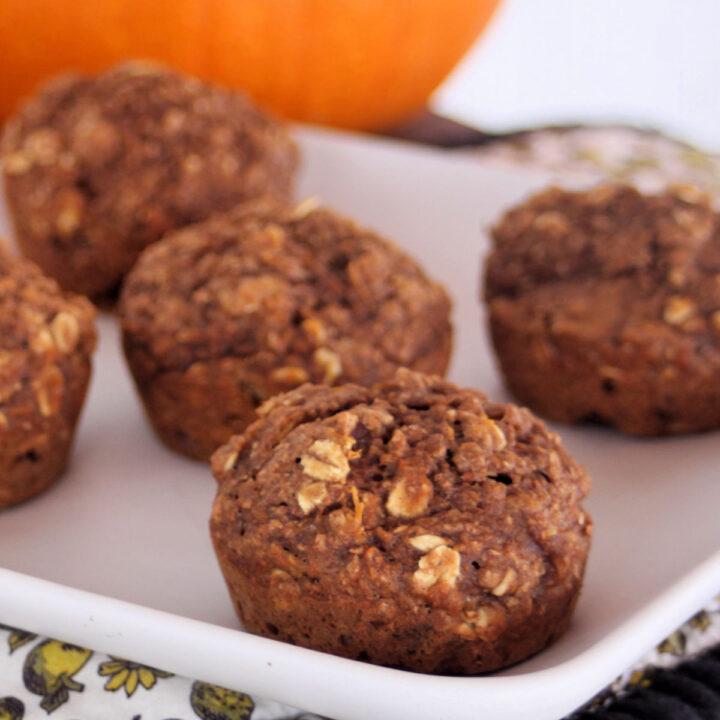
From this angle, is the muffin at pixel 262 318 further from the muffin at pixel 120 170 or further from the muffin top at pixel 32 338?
the muffin at pixel 120 170

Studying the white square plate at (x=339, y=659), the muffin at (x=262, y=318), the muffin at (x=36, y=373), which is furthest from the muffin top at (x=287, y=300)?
the white square plate at (x=339, y=659)

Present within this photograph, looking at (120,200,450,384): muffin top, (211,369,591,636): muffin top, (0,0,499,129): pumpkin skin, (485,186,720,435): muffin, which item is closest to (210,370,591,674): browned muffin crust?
(211,369,591,636): muffin top

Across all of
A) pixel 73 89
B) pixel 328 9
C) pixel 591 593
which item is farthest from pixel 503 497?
pixel 328 9

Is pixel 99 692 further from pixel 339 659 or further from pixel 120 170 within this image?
pixel 120 170

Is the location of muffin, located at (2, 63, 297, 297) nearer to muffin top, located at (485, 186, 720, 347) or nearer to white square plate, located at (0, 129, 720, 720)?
white square plate, located at (0, 129, 720, 720)

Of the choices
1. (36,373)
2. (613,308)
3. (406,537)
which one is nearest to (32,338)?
(36,373)

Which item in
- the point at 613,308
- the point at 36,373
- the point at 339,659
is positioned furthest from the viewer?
the point at 613,308

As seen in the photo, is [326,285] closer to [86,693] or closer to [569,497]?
[569,497]

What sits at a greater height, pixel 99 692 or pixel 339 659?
pixel 339 659
